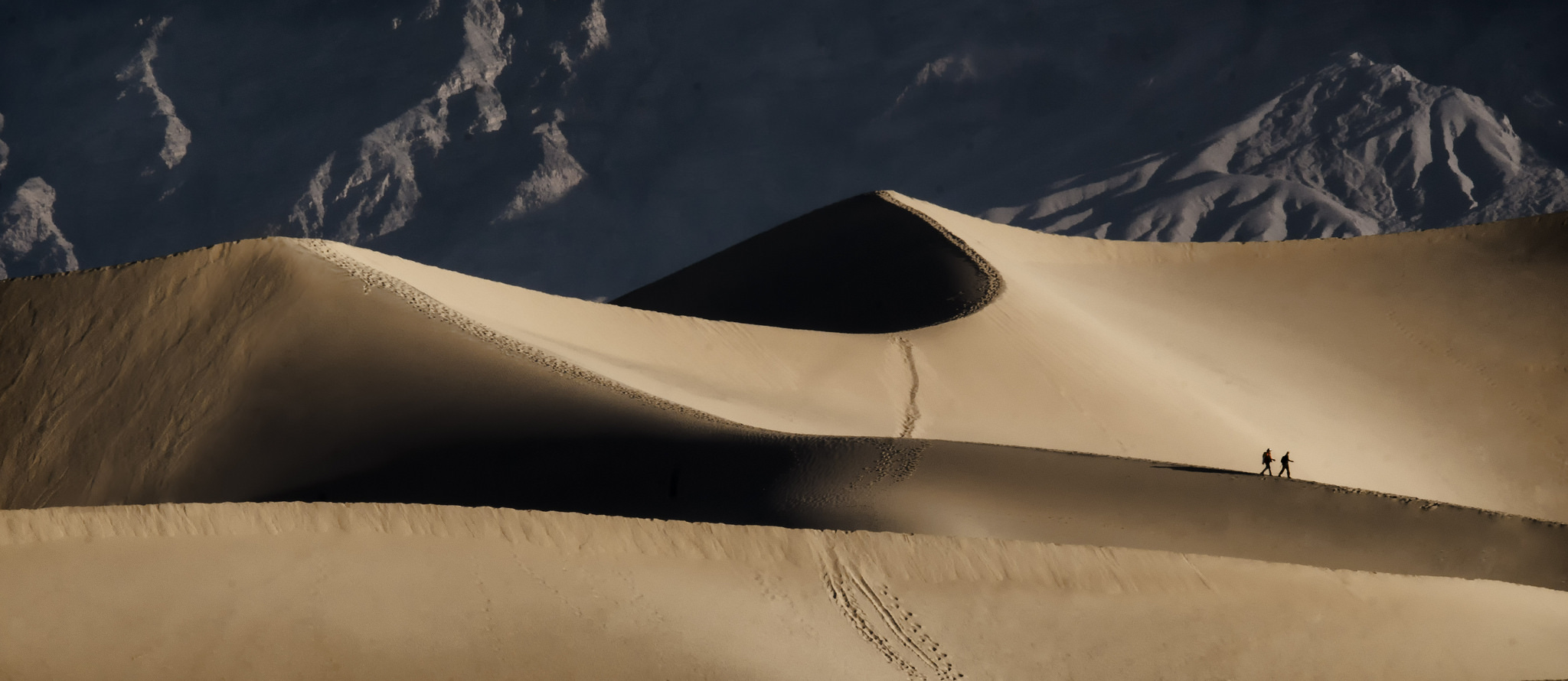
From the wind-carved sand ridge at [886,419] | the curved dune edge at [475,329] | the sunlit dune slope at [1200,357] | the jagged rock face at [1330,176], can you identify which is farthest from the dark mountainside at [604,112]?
the curved dune edge at [475,329]

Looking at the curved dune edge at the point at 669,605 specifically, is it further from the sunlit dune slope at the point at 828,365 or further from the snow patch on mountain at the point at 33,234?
the snow patch on mountain at the point at 33,234

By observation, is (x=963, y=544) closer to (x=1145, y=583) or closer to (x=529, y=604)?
(x=1145, y=583)

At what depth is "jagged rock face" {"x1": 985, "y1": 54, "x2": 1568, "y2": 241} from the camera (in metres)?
84.0

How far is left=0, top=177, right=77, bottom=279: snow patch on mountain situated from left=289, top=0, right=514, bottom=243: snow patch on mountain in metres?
18.4

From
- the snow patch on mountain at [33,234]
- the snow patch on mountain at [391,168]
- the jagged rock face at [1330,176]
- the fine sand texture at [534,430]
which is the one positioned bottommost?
the snow patch on mountain at [33,234]

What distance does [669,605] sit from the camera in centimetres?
840

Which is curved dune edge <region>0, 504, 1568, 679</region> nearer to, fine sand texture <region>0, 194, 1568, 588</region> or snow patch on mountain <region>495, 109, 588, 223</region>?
fine sand texture <region>0, 194, 1568, 588</region>

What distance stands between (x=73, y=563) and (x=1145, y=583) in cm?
693

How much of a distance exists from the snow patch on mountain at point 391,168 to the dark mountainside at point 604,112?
213 millimetres

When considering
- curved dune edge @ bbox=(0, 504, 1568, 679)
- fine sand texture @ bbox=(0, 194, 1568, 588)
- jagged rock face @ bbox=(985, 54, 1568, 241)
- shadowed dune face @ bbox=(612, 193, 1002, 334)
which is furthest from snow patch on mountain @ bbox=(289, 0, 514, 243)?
curved dune edge @ bbox=(0, 504, 1568, 679)

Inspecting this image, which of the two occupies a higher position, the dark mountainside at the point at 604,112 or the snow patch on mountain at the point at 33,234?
the dark mountainside at the point at 604,112

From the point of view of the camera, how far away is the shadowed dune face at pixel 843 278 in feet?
Answer: 77.2

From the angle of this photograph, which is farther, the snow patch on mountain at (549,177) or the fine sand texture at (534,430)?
the snow patch on mountain at (549,177)

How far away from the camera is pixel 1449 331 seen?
23484 millimetres
